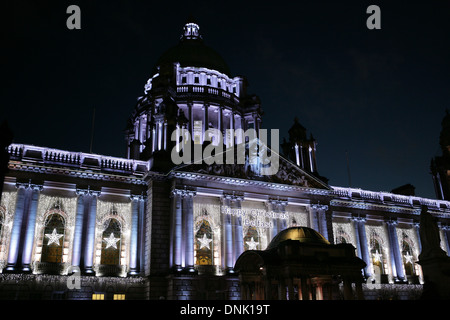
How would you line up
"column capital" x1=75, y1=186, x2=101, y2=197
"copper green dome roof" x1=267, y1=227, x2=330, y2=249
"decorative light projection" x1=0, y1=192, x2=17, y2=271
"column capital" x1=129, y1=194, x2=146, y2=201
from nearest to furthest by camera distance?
"copper green dome roof" x1=267, y1=227, x2=330, y2=249 < "decorative light projection" x1=0, y1=192, x2=17, y2=271 < "column capital" x1=75, y1=186, x2=101, y2=197 < "column capital" x1=129, y1=194, x2=146, y2=201

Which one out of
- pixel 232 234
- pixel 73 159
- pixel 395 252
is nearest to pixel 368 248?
pixel 395 252

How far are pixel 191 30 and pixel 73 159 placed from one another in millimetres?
37910

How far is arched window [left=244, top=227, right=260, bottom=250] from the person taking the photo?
39.3 m

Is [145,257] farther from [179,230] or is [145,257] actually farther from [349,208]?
[349,208]

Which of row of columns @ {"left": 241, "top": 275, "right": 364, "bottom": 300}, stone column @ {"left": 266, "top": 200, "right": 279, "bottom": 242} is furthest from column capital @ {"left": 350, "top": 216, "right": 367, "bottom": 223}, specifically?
row of columns @ {"left": 241, "top": 275, "right": 364, "bottom": 300}

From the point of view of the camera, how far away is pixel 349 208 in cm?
4741

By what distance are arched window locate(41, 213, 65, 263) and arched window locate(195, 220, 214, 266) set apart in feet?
36.5

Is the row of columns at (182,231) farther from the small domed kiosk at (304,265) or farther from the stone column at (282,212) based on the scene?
the small domed kiosk at (304,265)

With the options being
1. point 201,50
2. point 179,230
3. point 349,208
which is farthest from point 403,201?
point 201,50

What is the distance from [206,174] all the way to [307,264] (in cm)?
1614

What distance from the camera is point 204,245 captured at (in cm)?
3753

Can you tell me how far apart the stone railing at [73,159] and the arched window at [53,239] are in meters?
4.58

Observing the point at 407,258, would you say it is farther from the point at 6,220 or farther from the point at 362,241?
the point at 6,220

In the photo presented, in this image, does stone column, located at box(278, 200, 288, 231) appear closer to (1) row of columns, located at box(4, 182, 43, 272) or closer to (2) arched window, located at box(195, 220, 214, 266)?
(2) arched window, located at box(195, 220, 214, 266)
